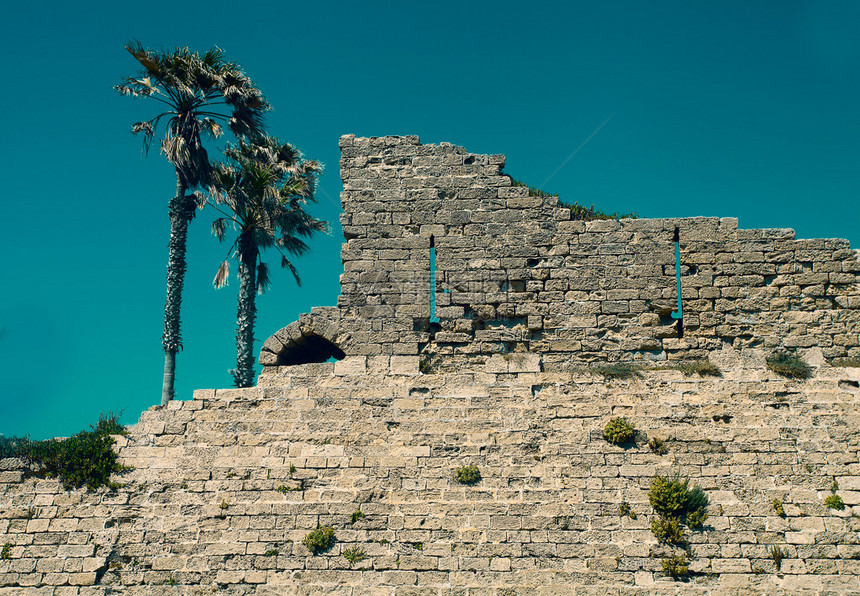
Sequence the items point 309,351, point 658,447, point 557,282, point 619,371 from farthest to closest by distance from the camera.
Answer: point 309,351
point 557,282
point 619,371
point 658,447

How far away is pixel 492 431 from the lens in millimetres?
9891

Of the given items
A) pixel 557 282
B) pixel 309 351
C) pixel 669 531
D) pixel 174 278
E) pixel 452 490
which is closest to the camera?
pixel 669 531

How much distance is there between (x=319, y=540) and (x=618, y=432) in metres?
4.21

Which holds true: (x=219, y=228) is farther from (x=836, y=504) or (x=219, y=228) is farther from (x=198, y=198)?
(x=836, y=504)

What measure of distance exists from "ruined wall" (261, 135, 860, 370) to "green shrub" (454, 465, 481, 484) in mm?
1641

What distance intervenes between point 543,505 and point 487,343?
2431 mm

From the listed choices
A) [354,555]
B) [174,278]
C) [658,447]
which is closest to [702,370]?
[658,447]

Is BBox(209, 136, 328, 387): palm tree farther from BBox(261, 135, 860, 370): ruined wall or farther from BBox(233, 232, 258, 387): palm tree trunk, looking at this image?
BBox(261, 135, 860, 370): ruined wall

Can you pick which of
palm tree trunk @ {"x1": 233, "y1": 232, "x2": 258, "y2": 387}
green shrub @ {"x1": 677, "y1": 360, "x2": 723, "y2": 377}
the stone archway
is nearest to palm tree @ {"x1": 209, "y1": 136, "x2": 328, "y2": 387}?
palm tree trunk @ {"x1": 233, "y1": 232, "x2": 258, "y2": 387}

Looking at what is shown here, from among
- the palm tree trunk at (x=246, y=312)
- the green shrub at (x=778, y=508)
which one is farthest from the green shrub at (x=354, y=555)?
the palm tree trunk at (x=246, y=312)

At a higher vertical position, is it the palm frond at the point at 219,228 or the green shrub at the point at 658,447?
the palm frond at the point at 219,228

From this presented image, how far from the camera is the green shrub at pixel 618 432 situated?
969cm

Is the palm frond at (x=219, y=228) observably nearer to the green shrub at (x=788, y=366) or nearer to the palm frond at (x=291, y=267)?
the palm frond at (x=291, y=267)

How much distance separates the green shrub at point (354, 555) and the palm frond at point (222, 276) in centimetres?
984
